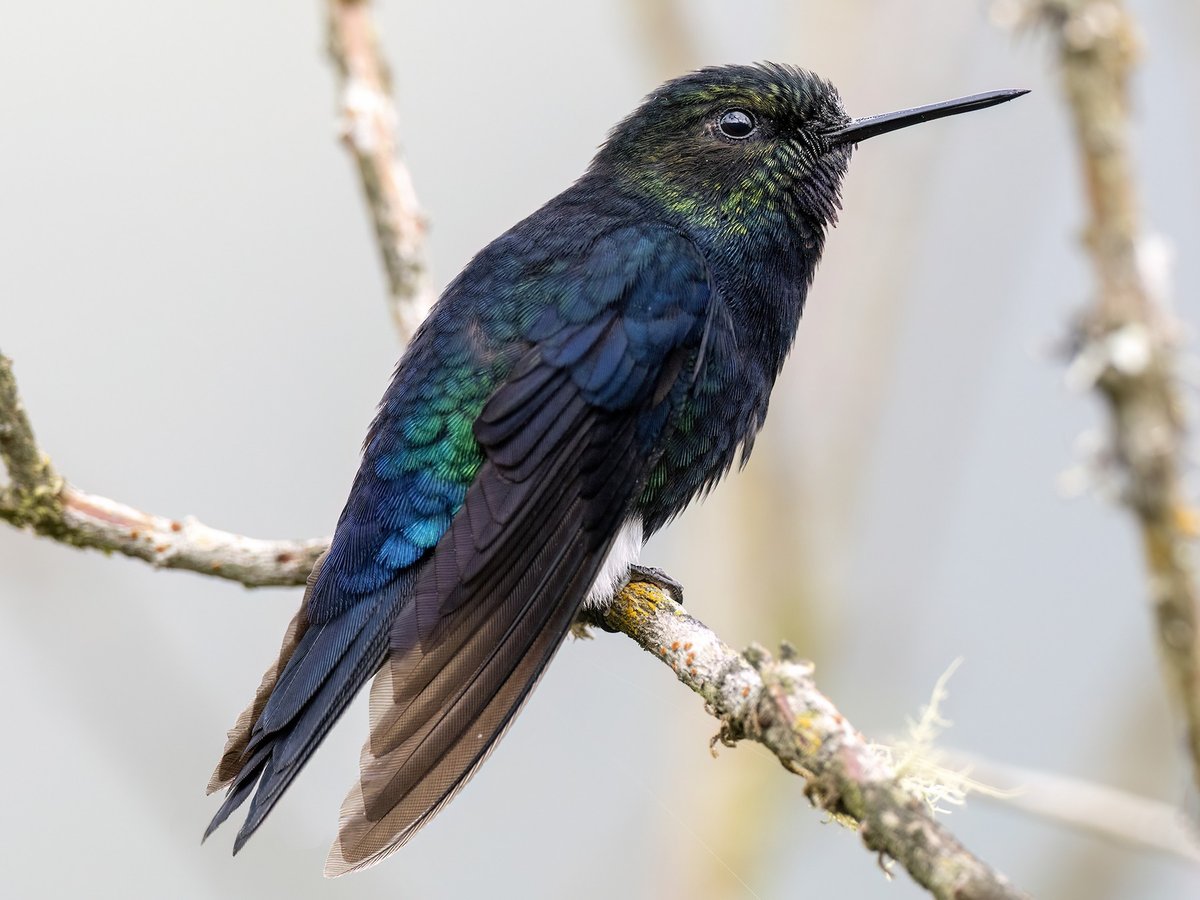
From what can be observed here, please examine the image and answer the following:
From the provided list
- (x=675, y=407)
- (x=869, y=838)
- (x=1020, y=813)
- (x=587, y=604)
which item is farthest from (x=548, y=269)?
(x=869, y=838)

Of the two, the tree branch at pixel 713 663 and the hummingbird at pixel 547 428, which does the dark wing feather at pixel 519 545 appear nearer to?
the hummingbird at pixel 547 428

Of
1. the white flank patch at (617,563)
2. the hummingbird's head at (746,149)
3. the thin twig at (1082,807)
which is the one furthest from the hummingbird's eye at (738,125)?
the thin twig at (1082,807)

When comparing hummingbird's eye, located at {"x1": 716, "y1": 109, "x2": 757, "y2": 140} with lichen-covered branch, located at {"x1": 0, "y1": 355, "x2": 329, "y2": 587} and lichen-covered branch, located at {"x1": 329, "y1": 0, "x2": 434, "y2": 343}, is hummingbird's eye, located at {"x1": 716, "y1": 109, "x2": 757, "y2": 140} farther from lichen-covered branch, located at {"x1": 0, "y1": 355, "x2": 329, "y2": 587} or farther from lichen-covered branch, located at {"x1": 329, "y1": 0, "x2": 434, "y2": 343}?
lichen-covered branch, located at {"x1": 0, "y1": 355, "x2": 329, "y2": 587}

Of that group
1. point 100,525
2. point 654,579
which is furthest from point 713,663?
point 100,525

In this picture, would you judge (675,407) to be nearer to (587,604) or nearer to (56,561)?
(587,604)

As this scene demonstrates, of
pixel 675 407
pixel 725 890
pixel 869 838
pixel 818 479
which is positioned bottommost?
pixel 869 838

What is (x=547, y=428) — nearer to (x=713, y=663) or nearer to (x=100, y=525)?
(x=713, y=663)

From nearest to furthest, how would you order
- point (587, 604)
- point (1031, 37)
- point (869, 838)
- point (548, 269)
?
point (1031, 37) < point (869, 838) < point (587, 604) < point (548, 269)

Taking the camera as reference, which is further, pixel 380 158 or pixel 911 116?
pixel 380 158
